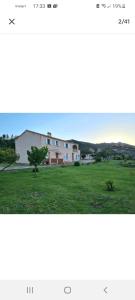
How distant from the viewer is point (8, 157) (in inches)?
82.3

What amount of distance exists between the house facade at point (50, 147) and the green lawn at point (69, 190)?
59mm

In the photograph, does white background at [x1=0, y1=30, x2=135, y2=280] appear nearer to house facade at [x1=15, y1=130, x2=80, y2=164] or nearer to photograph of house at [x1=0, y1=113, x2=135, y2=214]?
photograph of house at [x1=0, y1=113, x2=135, y2=214]

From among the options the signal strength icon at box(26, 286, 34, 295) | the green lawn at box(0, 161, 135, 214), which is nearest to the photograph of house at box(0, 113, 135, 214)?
the green lawn at box(0, 161, 135, 214)

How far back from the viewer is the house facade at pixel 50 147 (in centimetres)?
204

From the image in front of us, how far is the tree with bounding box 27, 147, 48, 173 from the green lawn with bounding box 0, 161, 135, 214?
50 mm

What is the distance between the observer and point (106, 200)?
1949 mm

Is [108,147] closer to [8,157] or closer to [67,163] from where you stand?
[67,163]

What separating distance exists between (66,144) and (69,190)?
0.26 meters

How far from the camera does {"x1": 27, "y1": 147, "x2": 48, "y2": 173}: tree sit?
2.07 meters
